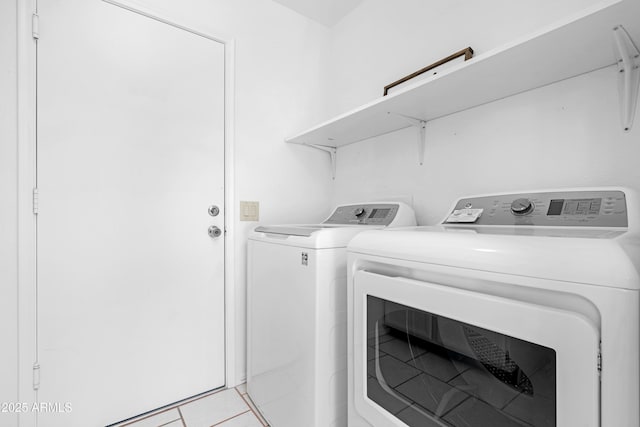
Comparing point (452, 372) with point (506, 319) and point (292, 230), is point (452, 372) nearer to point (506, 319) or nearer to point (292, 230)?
point (506, 319)

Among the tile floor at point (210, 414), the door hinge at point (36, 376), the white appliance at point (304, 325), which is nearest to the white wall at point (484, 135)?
the white appliance at point (304, 325)

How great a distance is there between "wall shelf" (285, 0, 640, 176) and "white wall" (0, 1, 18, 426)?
141cm

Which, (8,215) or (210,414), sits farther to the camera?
(210,414)

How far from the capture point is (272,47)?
195 cm

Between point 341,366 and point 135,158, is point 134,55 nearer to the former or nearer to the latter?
point 135,158

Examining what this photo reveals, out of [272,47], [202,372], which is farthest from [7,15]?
[202,372]

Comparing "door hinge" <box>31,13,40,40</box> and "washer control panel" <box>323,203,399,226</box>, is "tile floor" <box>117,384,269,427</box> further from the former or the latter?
"door hinge" <box>31,13,40,40</box>

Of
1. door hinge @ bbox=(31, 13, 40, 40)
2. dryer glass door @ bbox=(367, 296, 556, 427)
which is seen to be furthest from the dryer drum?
door hinge @ bbox=(31, 13, 40, 40)

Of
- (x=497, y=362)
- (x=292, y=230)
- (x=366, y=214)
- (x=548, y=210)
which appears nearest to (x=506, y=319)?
(x=497, y=362)

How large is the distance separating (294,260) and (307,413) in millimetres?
606

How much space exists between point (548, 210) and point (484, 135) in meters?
→ 0.49

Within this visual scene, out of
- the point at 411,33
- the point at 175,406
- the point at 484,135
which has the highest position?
the point at 411,33

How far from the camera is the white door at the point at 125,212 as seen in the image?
130cm

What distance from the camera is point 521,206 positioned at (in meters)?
1.06
